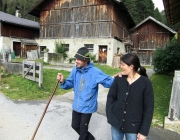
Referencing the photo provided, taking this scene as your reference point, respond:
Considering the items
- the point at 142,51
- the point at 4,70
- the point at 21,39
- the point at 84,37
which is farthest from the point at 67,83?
the point at 142,51

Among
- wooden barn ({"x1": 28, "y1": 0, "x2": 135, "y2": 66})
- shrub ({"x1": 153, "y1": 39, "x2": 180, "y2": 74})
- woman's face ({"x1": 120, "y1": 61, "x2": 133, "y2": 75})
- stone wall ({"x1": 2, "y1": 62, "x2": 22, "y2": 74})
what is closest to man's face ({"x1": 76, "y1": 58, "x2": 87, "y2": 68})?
woman's face ({"x1": 120, "y1": 61, "x2": 133, "y2": 75})

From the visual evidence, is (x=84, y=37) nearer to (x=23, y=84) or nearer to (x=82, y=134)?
(x=23, y=84)

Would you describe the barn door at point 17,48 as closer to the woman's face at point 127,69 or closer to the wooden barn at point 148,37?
the wooden barn at point 148,37

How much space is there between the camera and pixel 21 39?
81.8 feet

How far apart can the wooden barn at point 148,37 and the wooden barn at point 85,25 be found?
Result: 4.38 m

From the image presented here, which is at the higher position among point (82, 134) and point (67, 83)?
point (67, 83)

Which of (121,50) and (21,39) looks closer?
(121,50)

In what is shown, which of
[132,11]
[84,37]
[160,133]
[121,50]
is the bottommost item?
[160,133]

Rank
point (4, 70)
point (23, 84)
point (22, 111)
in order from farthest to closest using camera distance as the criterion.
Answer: point (4, 70) < point (23, 84) < point (22, 111)

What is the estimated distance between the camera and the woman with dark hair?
218cm

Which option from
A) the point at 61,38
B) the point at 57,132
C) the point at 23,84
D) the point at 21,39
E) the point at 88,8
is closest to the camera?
the point at 57,132

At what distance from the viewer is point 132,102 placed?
2221 millimetres

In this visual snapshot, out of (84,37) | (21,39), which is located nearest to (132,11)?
(84,37)

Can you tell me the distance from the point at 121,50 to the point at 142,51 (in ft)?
21.5
